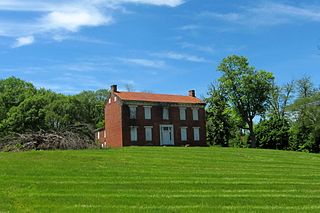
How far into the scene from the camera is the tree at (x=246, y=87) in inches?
2596

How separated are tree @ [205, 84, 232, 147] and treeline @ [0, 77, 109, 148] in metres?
17.9

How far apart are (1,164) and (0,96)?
55.8m

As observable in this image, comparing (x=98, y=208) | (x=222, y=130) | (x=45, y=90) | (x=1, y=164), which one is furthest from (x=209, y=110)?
(x=98, y=208)

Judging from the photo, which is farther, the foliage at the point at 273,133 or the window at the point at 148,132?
the foliage at the point at 273,133

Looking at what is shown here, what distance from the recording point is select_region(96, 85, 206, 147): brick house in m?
51.4

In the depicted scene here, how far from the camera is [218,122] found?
68750mm

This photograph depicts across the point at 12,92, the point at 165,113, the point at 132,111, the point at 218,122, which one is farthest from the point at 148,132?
the point at 12,92

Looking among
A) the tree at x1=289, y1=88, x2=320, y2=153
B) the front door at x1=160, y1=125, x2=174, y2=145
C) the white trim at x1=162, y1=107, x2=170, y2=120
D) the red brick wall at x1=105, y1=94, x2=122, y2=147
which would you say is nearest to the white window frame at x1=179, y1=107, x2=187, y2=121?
the white trim at x1=162, y1=107, x2=170, y2=120

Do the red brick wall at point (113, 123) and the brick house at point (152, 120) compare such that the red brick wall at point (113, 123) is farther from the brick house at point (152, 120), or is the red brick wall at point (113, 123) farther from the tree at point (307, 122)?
the tree at point (307, 122)

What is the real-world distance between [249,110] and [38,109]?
33.2 metres

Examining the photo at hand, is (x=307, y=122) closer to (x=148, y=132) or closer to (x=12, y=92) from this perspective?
(x=148, y=132)

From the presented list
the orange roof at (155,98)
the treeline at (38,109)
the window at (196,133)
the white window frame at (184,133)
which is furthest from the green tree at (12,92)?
the window at (196,133)

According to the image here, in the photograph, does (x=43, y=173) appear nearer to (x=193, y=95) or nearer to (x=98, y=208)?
(x=98, y=208)

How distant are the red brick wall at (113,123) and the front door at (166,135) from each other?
5.36 metres
